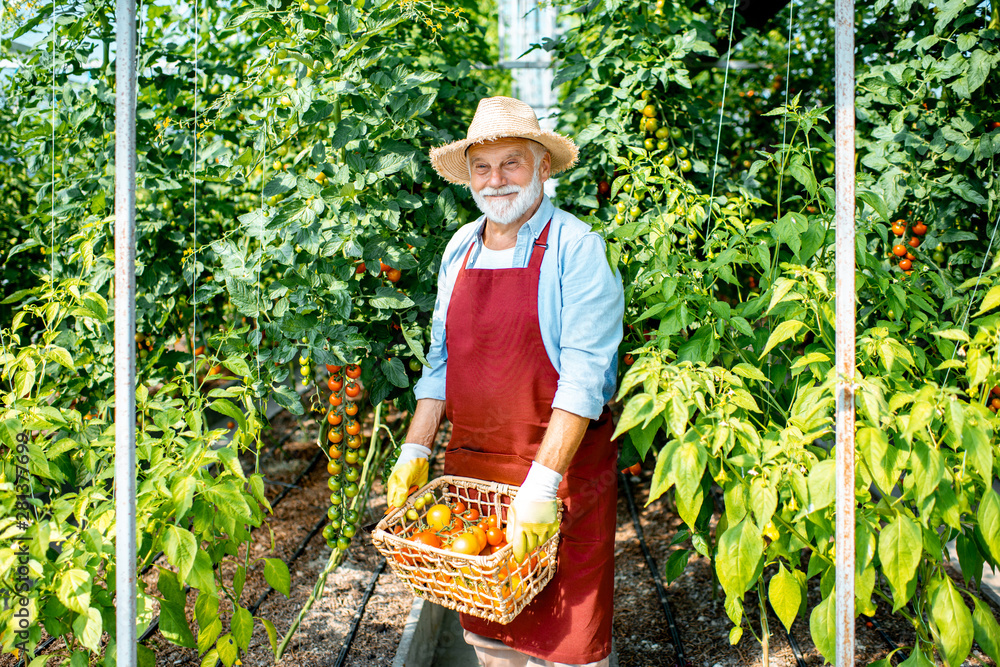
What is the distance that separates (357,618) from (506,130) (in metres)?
1.62

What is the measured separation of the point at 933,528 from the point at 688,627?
3.64 ft

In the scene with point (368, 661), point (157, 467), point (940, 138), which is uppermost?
point (940, 138)

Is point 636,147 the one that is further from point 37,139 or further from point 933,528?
point 37,139

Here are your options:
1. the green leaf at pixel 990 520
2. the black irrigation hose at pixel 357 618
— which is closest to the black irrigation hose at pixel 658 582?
the black irrigation hose at pixel 357 618

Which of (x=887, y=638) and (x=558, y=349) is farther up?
(x=558, y=349)

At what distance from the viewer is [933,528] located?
1.34m

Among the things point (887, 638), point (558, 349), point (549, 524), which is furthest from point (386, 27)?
point (887, 638)

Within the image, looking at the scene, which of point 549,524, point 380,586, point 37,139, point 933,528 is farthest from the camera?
point 380,586

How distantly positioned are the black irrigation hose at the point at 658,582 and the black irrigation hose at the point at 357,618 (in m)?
0.97

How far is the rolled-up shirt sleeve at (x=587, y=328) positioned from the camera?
1572 mm

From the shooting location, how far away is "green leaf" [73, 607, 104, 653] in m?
1.26

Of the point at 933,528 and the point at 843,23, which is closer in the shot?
the point at 843,23

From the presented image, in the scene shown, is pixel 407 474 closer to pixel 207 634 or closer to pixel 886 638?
pixel 207 634

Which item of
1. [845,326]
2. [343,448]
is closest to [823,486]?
[845,326]
